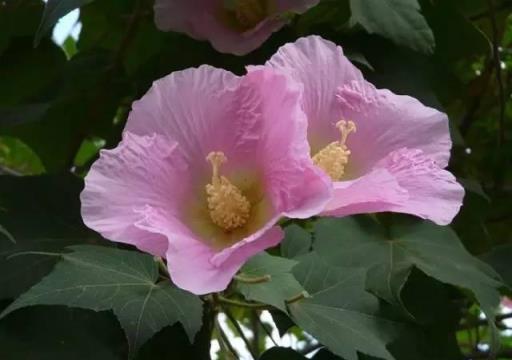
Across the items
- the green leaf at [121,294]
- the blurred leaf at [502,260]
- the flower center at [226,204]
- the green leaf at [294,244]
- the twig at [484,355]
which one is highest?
the flower center at [226,204]

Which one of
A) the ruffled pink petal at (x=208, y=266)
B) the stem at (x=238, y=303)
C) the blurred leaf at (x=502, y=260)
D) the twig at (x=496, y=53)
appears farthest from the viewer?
the twig at (x=496, y=53)

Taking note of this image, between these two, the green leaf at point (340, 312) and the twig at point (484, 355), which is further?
the twig at point (484, 355)

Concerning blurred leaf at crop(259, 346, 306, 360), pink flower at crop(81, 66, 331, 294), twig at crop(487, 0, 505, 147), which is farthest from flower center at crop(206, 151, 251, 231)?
twig at crop(487, 0, 505, 147)

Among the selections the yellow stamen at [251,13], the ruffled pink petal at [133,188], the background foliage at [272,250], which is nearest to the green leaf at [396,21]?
the background foliage at [272,250]

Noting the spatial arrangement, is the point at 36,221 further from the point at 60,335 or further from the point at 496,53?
the point at 496,53

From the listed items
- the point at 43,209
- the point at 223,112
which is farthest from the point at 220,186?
the point at 43,209

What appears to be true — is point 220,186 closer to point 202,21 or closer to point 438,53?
point 202,21

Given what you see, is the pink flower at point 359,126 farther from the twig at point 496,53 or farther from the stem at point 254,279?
the twig at point 496,53
